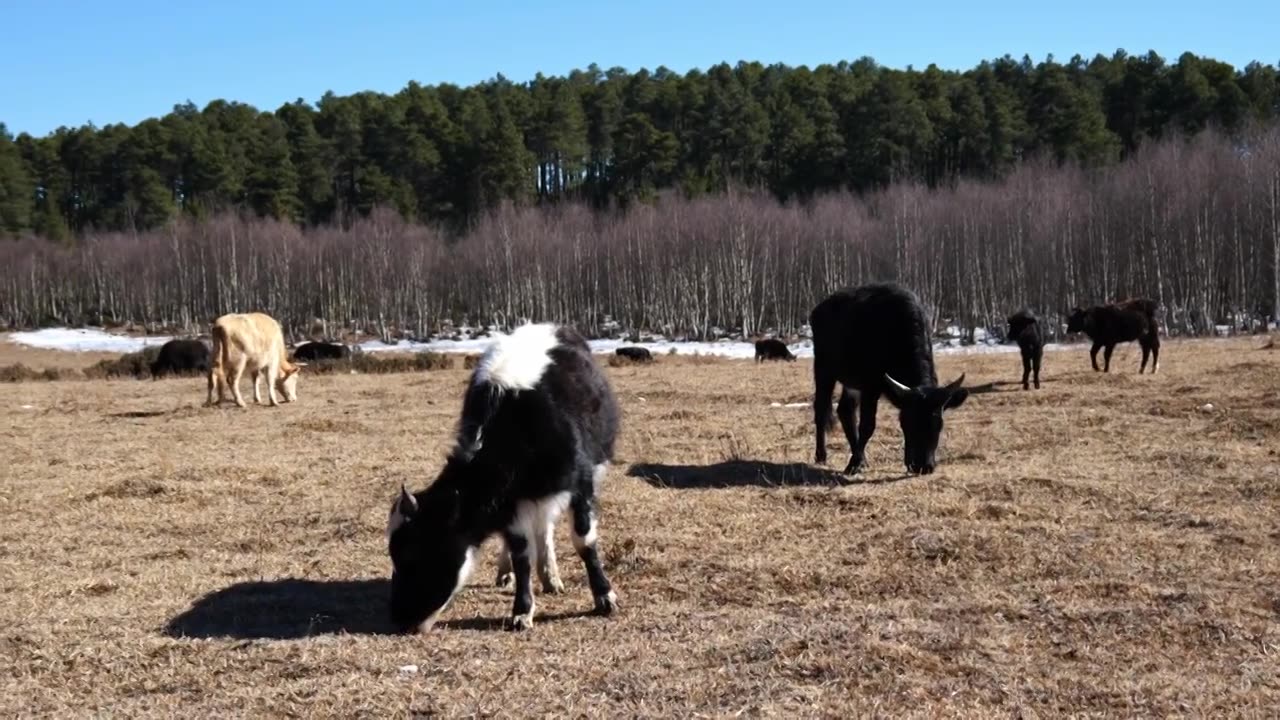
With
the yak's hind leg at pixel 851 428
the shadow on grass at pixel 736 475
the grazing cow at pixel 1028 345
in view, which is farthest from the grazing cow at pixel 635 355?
the shadow on grass at pixel 736 475

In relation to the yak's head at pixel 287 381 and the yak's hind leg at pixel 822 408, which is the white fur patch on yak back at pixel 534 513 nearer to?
the yak's hind leg at pixel 822 408

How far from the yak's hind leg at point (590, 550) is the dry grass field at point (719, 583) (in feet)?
0.55

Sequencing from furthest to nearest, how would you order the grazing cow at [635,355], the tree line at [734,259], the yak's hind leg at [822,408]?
the tree line at [734,259] < the grazing cow at [635,355] < the yak's hind leg at [822,408]

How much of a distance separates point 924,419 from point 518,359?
5.33m

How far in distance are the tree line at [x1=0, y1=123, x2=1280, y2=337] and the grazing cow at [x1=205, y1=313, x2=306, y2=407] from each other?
37.2m

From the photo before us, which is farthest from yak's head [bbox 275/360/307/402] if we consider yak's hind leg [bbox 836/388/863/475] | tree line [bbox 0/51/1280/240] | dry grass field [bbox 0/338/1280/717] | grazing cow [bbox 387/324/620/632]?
tree line [bbox 0/51/1280/240]

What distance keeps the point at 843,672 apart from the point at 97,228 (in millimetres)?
102409

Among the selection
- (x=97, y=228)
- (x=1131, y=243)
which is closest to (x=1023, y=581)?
(x=1131, y=243)

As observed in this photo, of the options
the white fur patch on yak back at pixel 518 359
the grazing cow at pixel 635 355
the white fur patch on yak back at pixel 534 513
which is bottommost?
the grazing cow at pixel 635 355

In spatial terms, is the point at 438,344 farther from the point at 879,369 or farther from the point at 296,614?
the point at 296,614

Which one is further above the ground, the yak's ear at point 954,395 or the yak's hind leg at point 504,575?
the yak's ear at point 954,395

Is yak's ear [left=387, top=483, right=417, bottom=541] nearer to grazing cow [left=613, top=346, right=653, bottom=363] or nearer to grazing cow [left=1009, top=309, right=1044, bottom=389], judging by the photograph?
grazing cow [left=1009, top=309, right=1044, bottom=389]

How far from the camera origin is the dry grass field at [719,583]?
5.61 metres

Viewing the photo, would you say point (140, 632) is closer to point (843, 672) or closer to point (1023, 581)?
point (843, 672)
